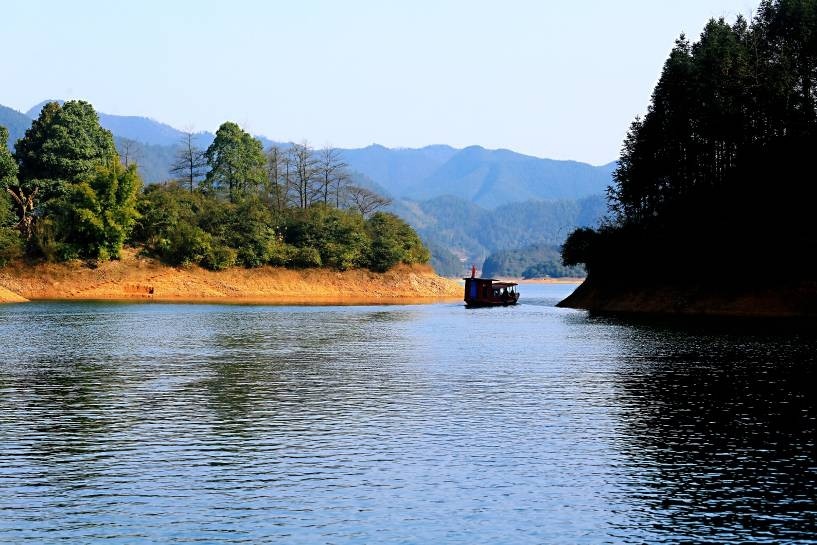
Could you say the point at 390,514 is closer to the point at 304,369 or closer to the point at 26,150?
A: the point at 304,369

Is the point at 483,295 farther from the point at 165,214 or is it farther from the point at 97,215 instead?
the point at 97,215

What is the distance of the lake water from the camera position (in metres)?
19.6

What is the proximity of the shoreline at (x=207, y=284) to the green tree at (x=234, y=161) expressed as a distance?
93.8ft

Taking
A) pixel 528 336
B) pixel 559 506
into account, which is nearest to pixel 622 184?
pixel 528 336

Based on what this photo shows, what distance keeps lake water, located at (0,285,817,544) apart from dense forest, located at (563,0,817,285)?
3657 cm

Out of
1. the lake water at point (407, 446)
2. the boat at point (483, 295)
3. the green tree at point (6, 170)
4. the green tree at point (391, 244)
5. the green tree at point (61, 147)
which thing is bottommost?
the lake water at point (407, 446)

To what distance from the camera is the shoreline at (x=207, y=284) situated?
138 metres

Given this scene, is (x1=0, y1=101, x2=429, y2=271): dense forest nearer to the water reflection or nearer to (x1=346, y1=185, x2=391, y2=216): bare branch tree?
(x1=346, y1=185, x2=391, y2=216): bare branch tree

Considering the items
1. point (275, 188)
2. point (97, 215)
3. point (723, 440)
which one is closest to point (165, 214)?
point (97, 215)

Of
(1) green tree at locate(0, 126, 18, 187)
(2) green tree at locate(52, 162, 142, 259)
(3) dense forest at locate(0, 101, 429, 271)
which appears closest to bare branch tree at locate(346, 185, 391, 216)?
(3) dense forest at locate(0, 101, 429, 271)

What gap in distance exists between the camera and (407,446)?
2739 cm

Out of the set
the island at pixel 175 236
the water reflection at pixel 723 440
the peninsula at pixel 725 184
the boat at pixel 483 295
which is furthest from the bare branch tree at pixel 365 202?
the water reflection at pixel 723 440

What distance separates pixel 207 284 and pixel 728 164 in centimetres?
8342

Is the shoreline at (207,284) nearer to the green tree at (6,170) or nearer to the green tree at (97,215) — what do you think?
the green tree at (97,215)
